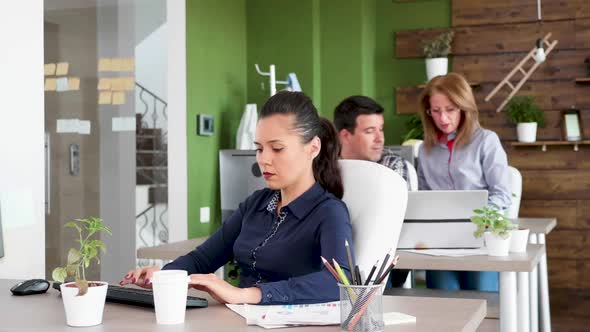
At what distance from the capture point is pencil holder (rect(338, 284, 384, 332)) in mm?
1387

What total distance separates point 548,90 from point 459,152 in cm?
279

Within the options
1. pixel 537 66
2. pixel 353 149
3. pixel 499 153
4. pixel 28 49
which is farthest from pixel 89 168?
pixel 537 66

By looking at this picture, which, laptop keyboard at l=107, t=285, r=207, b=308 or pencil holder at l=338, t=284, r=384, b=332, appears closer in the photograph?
pencil holder at l=338, t=284, r=384, b=332

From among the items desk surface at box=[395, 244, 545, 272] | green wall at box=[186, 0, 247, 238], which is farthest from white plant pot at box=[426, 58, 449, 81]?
desk surface at box=[395, 244, 545, 272]

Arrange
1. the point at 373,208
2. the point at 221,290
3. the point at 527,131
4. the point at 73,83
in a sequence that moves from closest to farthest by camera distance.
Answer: the point at 221,290 < the point at 373,208 < the point at 73,83 < the point at 527,131

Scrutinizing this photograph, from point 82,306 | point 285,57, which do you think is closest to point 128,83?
point 285,57

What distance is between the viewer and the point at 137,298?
5.43 ft

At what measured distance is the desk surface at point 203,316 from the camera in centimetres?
146

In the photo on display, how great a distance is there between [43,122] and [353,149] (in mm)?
1260

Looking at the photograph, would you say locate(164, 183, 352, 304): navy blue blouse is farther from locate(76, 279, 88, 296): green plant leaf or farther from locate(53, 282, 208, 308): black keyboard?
locate(76, 279, 88, 296): green plant leaf

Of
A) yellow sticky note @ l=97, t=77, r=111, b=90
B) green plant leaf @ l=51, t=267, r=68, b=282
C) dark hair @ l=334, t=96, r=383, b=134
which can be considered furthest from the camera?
yellow sticky note @ l=97, t=77, r=111, b=90

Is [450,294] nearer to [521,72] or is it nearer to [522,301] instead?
[522,301]

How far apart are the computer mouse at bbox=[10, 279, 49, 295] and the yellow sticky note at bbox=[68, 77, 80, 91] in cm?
191

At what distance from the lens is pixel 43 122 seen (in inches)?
124
